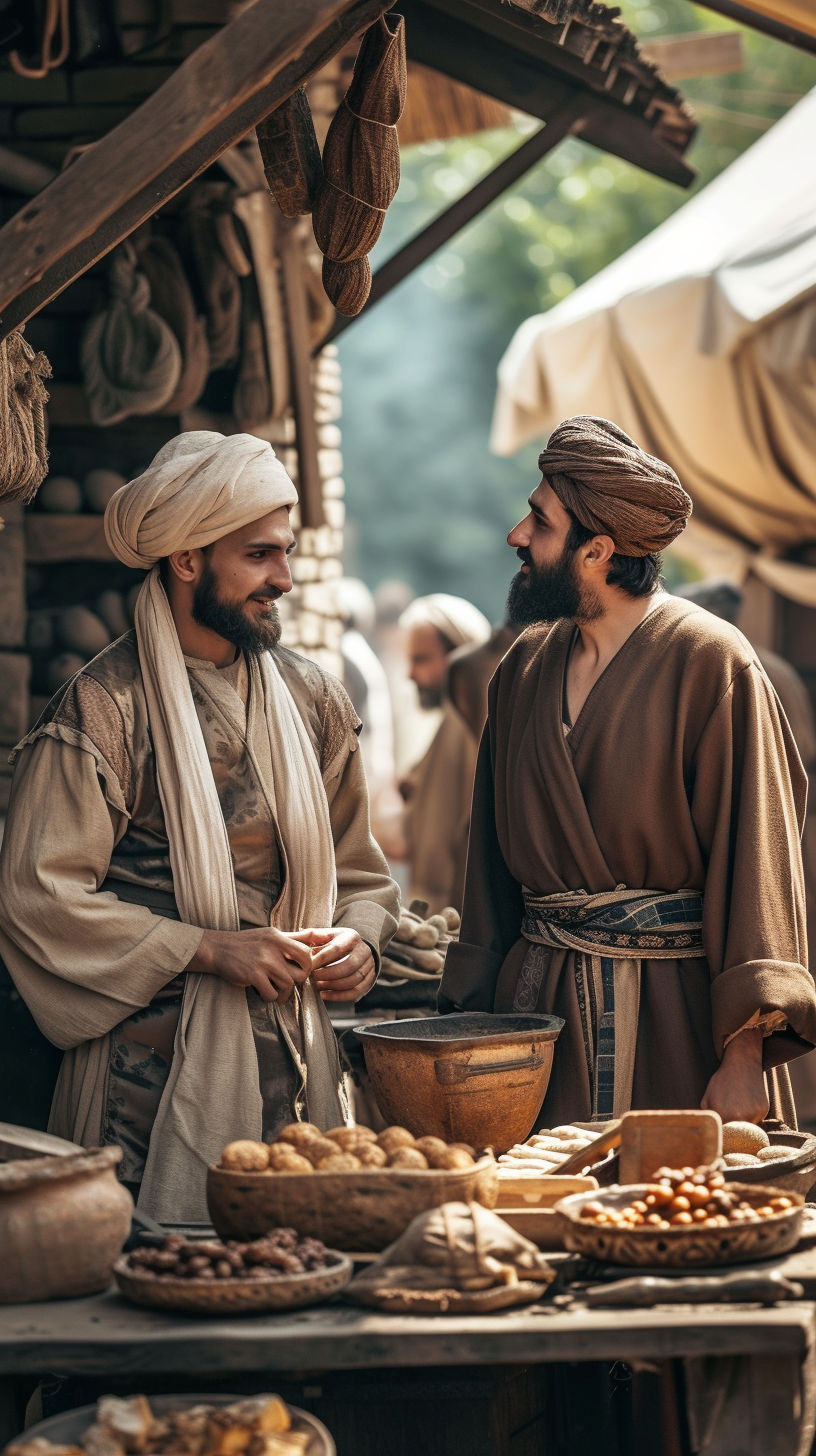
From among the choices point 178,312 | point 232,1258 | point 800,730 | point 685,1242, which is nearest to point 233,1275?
point 232,1258

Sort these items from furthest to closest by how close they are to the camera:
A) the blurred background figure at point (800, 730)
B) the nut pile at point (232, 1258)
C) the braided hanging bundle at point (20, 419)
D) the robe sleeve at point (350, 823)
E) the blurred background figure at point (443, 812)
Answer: the blurred background figure at point (443, 812) < the blurred background figure at point (800, 730) < the robe sleeve at point (350, 823) < the braided hanging bundle at point (20, 419) < the nut pile at point (232, 1258)

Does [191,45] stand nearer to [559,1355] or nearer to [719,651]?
[719,651]

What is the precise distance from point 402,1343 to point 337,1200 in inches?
13.0

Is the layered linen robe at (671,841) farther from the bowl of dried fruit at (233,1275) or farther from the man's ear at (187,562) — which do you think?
the bowl of dried fruit at (233,1275)

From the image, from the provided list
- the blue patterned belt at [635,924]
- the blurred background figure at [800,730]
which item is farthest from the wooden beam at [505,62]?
the blue patterned belt at [635,924]

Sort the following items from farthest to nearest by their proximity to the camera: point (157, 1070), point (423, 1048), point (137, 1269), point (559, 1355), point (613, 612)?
point (613, 612), point (157, 1070), point (423, 1048), point (137, 1269), point (559, 1355)

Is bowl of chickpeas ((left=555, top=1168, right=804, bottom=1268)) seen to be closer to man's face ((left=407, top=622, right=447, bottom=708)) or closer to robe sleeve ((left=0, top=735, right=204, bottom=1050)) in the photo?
robe sleeve ((left=0, top=735, right=204, bottom=1050))

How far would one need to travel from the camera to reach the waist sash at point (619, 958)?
3.60m

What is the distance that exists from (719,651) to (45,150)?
9.91 feet

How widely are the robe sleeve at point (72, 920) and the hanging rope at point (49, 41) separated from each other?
7.44ft

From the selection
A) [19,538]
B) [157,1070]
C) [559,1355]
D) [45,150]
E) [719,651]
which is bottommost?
[559,1355]

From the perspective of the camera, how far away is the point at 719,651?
365 centimetres

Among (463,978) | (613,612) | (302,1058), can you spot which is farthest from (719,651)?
(302,1058)

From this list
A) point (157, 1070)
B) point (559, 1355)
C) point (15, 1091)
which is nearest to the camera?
point (559, 1355)
